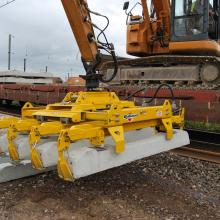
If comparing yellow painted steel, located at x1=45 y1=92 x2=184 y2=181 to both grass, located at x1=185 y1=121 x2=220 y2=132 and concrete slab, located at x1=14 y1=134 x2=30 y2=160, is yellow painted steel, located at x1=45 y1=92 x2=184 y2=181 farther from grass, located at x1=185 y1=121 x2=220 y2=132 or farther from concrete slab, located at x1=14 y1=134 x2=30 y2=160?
grass, located at x1=185 y1=121 x2=220 y2=132

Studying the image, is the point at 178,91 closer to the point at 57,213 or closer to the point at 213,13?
the point at 213,13

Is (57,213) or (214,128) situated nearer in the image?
(57,213)

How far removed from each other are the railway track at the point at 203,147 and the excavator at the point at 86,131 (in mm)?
979

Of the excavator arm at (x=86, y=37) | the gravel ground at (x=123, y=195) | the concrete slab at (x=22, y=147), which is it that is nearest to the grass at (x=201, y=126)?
the gravel ground at (x=123, y=195)

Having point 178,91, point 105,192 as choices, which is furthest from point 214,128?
point 105,192

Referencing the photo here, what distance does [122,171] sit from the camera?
5.27m

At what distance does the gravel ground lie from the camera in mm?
3928

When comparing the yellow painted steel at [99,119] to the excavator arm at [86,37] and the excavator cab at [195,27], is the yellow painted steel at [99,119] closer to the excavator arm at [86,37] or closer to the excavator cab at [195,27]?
the excavator arm at [86,37]

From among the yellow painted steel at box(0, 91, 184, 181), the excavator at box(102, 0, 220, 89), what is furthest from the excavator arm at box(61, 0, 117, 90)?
the excavator at box(102, 0, 220, 89)

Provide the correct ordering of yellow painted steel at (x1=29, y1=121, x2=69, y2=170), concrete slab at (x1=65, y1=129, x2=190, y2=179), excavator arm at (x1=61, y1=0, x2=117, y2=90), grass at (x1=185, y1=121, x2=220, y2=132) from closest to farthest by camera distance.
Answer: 1. concrete slab at (x1=65, y1=129, x2=190, y2=179)
2. yellow painted steel at (x1=29, y1=121, x2=69, y2=170)
3. excavator arm at (x1=61, y1=0, x2=117, y2=90)
4. grass at (x1=185, y1=121, x2=220, y2=132)

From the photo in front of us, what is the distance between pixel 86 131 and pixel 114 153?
0.41 m

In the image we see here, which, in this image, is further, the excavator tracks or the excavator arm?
the excavator tracks

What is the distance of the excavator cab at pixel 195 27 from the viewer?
357 inches

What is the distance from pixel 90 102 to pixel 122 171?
3.49 ft
